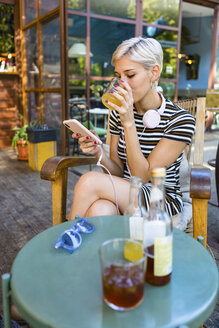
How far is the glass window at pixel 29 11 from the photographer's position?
445 centimetres

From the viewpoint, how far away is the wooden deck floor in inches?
77.7

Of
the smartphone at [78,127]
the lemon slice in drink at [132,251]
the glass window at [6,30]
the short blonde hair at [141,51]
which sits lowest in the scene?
the lemon slice in drink at [132,251]

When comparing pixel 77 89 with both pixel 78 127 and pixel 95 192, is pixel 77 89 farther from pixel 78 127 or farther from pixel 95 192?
pixel 95 192

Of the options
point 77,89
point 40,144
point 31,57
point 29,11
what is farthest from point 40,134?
point 29,11

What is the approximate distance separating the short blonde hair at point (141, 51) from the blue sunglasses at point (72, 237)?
0.78 meters

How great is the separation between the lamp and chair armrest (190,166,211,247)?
3.72 meters

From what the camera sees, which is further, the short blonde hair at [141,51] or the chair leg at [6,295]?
the short blonde hair at [141,51]

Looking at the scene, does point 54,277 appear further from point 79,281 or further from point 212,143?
point 212,143

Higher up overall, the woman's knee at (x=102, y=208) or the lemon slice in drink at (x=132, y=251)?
the lemon slice in drink at (x=132, y=251)

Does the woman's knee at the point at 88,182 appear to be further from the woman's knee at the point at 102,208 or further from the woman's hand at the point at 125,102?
the woman's hand at the point at 125,102

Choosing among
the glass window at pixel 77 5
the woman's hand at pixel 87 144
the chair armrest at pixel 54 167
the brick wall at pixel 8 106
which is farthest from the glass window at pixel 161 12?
the chair armrest at pixel 54 167

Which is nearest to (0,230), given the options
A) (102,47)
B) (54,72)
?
(54,72)

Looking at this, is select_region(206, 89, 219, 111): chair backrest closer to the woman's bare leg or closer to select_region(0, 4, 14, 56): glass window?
the woman's bare leg

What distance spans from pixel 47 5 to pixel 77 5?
421 mm
